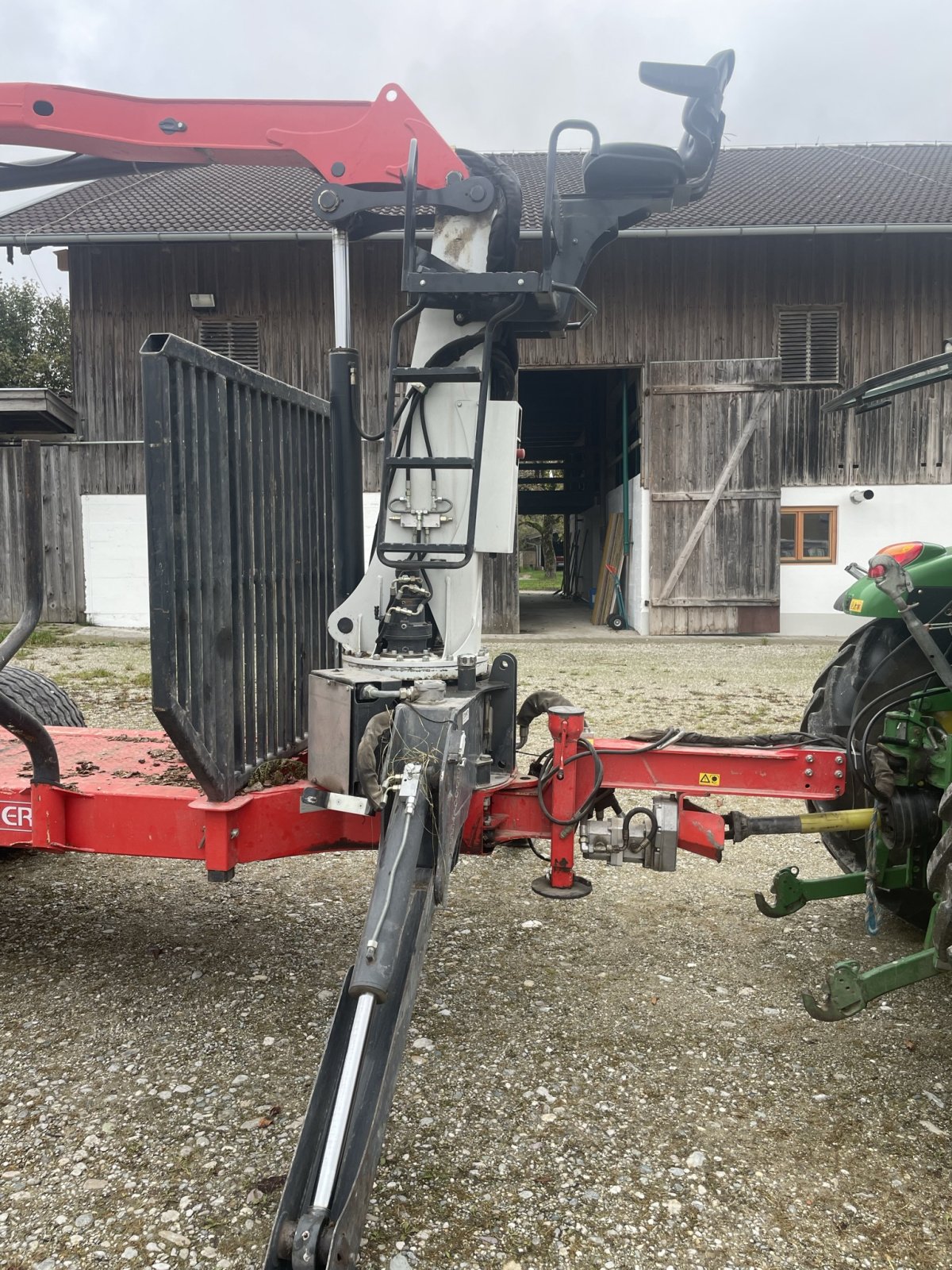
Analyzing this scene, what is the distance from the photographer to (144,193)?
633 inches

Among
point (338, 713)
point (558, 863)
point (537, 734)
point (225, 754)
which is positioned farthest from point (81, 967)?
point (537, 734)

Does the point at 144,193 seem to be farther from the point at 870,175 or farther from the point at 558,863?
the point at 558,863

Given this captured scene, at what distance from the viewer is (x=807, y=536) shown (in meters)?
15.4

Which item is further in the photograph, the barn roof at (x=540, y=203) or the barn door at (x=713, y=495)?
the barn door at (x=713, y=495)

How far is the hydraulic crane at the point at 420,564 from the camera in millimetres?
2891

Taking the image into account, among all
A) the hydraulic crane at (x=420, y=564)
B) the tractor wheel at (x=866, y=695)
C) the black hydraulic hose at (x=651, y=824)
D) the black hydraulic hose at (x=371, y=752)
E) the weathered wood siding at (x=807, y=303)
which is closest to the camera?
the black hydraulic hose at (x=371, y=752)

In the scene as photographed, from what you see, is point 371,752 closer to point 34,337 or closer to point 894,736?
point 894,736

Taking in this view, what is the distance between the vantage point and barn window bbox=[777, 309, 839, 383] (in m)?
15.1

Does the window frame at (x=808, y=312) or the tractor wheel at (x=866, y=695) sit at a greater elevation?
the window frame at (x=808, y=312)

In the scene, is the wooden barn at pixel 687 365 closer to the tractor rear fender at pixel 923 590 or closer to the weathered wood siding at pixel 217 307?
the weathered wood siding at pixel 217 307

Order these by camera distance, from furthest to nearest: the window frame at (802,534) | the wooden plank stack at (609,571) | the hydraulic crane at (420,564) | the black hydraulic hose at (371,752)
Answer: the wooden plank stack at (609,571), the window frame at (802,534), the hydraulic crane at (420,564), the black hydraulic hose at (371,752)

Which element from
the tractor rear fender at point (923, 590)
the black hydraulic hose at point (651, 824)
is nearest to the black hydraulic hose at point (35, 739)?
the black hydraulic hose at point (651, 824)

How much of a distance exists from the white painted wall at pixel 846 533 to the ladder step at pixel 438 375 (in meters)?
13.2

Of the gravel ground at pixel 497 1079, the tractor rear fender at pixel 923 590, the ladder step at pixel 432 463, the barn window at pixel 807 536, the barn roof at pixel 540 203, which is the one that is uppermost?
the barn roof at pixel 540 203
